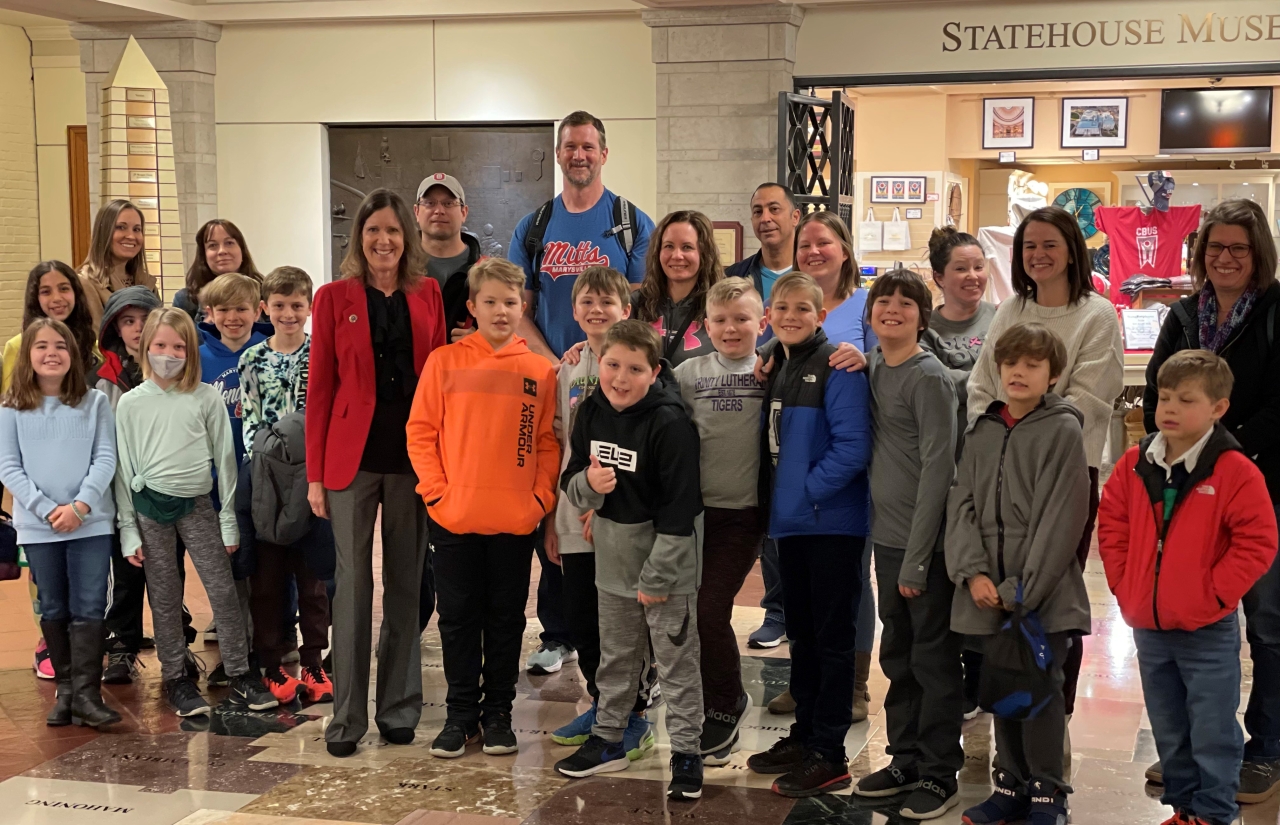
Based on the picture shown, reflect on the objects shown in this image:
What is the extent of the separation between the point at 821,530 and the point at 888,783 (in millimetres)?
711

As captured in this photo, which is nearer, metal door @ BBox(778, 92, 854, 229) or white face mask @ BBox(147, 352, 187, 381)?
white face mask @ BBox(147, 352, 187, 381)

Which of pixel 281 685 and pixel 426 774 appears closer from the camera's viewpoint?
pixel 426 774

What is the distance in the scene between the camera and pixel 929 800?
11.0ft

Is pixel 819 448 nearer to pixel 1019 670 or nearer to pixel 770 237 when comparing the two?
pixel 1019 670

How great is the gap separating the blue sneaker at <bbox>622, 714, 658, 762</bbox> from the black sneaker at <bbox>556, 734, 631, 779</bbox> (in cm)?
5

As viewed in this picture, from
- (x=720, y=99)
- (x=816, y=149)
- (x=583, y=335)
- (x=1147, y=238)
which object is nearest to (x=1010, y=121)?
(x=1147, y=238)

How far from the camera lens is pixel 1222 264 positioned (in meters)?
3.47

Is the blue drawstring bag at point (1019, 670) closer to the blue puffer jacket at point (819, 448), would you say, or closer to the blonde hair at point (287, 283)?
the blue puffer jacket at point (819, 448)

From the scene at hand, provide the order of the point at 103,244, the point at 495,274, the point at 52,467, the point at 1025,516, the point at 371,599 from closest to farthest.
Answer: the point at 1025,516 → the point at 495,274 → the point at 371,599 → the point at 52,467 → the point at 103,244

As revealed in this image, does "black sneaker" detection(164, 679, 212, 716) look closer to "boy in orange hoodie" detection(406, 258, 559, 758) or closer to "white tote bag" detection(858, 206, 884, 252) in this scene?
"boy in orange hoodie" detection(406, 258, 559, 758)

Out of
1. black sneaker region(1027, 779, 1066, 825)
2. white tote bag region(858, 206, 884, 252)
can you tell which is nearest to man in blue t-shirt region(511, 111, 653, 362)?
black sneaker region(1027, 779, 1066, 825)

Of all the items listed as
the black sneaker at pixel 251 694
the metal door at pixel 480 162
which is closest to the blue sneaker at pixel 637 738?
the black sneaker at pixel 251 694

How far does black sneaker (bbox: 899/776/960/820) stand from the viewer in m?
3.33

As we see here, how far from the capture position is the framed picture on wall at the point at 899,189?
12695 mm
